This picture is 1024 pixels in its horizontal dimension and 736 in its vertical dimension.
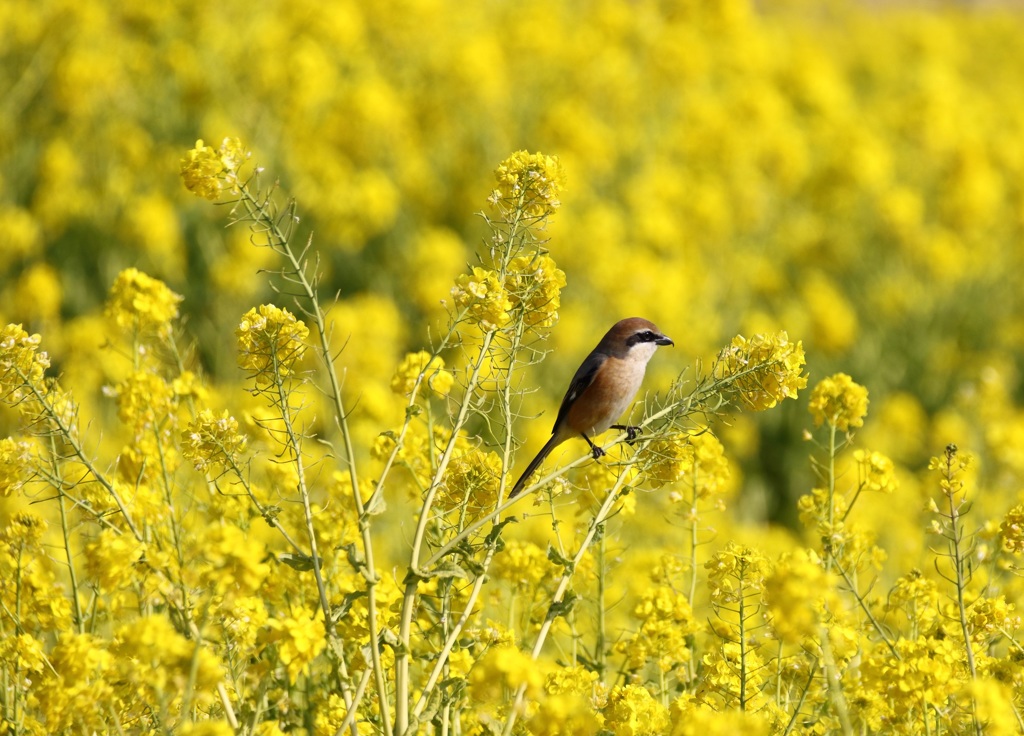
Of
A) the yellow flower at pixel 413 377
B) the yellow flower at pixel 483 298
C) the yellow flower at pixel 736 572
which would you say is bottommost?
Result: the yellow flower at pixel 736 572

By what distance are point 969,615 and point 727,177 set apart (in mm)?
9927

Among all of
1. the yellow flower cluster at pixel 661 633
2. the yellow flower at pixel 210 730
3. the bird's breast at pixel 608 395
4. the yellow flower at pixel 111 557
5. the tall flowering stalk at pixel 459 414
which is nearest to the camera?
the yellow flower at pixel 210 730

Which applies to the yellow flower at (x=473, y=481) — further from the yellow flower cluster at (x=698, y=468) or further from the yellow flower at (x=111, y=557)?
the yellow flower at (x=111, y=557)

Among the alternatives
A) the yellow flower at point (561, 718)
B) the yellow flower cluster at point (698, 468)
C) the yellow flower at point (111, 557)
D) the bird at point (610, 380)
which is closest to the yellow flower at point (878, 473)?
the yellow flower cluster at point (698, 468)

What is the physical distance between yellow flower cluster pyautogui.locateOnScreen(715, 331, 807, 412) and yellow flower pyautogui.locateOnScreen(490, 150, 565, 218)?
1.96 feet

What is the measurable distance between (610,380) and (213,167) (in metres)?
1.63

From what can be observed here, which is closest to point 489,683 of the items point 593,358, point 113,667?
point 113,667

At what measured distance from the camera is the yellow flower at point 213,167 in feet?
9.41

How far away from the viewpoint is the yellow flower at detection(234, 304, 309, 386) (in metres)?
2.85

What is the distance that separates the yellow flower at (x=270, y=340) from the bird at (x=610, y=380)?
1.29m

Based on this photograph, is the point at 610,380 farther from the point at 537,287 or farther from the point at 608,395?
the point at 537,287

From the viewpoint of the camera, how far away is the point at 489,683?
2342mm

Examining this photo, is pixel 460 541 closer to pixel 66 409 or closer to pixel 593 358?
pixel 66 409

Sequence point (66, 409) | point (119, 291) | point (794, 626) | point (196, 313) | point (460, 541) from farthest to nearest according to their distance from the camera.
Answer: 1. point (196, 313)
2. point (119, 291)
3. point (66, 409)
4. point (460, 541)
5. point (794, 626)
